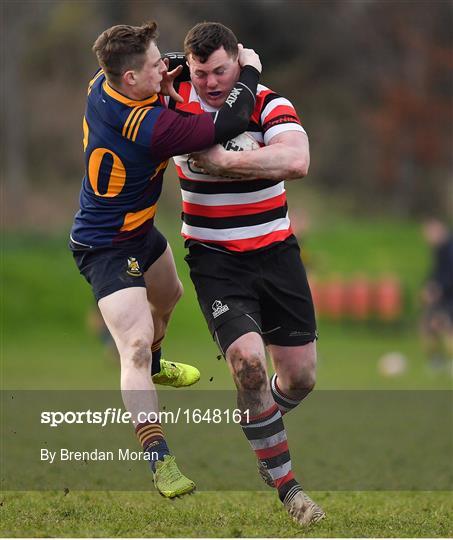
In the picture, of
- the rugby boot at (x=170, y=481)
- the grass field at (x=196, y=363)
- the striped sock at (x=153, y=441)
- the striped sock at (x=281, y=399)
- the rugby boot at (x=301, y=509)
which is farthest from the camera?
the striped sock at (x=281, y=399)

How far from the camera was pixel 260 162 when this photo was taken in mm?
5656

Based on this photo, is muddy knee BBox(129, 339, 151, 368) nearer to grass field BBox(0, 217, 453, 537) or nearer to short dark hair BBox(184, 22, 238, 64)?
grass field BBox(0, 217, 453, 537)

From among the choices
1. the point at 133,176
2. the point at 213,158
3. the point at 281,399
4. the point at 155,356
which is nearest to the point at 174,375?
the point at 155,356

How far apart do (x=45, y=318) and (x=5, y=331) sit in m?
0.88

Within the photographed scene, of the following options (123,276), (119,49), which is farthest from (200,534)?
(119,49)

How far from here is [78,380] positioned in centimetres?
1417

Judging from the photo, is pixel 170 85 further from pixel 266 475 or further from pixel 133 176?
pixel 266 475

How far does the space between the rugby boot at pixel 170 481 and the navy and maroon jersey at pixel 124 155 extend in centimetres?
123

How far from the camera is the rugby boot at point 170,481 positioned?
534 centimetres

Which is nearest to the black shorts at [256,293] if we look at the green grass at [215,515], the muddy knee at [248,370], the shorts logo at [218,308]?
the shorts logo at [218,308]

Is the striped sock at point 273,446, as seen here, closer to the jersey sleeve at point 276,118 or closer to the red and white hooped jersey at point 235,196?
the red and white hooped jersey at point 235,196

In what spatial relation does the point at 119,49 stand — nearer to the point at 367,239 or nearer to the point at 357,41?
the point at 367,239

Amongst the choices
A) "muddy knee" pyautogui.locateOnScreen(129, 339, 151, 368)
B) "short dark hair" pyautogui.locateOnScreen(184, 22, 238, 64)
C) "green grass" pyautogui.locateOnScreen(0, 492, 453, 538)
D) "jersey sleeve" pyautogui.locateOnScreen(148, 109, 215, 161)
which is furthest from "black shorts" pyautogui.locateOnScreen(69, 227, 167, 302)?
"green grass" pyautogui.locateOnScreen(0, 492, 453, 538)

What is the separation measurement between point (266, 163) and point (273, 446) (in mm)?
1514
